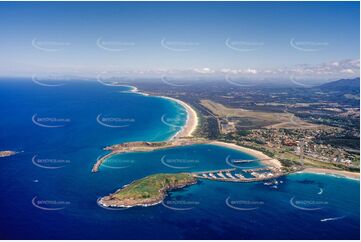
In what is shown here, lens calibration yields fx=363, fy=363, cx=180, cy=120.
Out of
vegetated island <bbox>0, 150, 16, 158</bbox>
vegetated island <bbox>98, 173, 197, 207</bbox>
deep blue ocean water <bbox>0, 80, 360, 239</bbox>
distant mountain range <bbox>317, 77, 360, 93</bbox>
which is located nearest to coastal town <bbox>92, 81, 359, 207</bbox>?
vegetated island <bbox>98, 173, 197, 207</bbox>

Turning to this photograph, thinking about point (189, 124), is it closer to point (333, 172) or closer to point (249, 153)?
point (249, 153)

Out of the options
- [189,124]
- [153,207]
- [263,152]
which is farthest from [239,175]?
[189,124]

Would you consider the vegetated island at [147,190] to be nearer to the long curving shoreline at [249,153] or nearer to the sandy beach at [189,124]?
the long curving shoreline at [249,153]

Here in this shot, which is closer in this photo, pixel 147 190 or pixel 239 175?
pixel 147 190

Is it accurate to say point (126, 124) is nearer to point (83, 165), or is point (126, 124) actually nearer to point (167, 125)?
point (167, 125)

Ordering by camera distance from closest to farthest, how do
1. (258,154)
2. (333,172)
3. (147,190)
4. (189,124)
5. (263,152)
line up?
(147,190) < (333,172) < (258,154) < (263,152) < (189,124)

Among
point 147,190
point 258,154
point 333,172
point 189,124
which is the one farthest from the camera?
point 189,124
